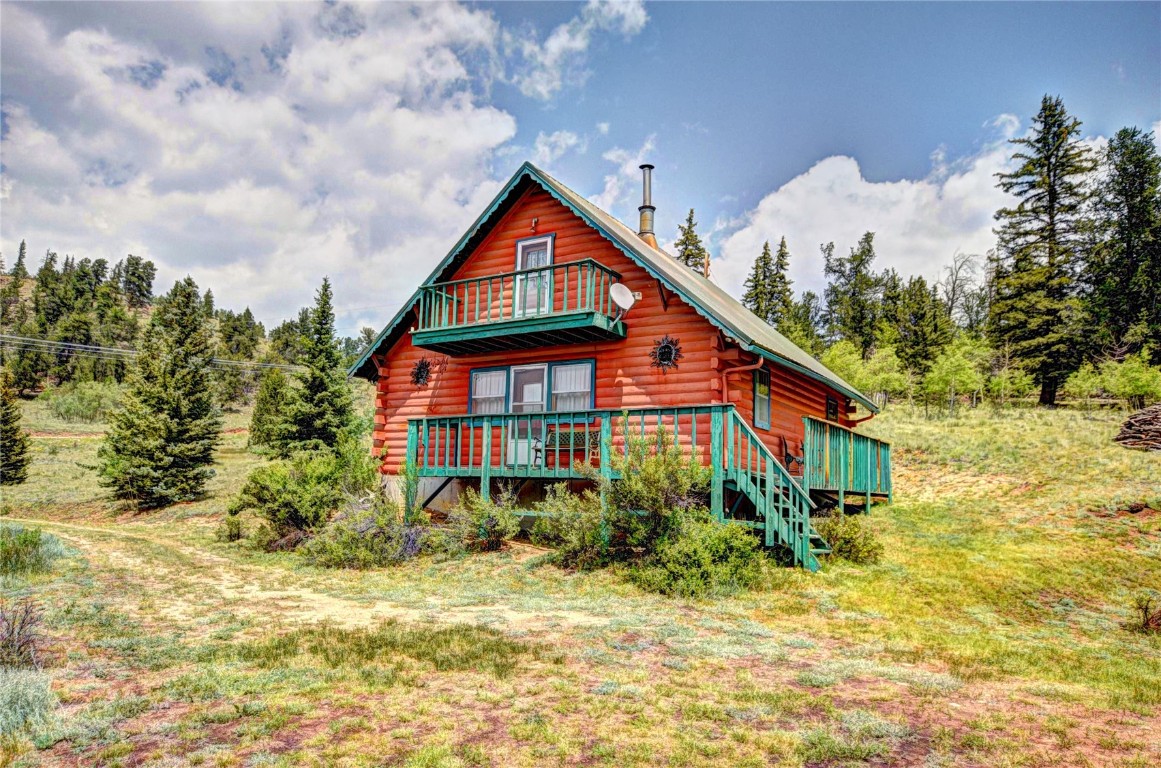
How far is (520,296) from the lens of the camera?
55.3ft

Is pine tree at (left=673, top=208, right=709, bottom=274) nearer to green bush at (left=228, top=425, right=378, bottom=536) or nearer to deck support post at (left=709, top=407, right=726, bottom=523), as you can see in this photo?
green bush at (left=228, top=425, right=378, bottom=536)

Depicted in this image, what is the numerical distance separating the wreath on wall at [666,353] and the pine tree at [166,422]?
21475mm

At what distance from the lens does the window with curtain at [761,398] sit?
15922 millimetres

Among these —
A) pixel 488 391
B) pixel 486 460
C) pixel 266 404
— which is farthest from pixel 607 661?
pixel 266 404

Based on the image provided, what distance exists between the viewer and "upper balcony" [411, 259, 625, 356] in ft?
48.4

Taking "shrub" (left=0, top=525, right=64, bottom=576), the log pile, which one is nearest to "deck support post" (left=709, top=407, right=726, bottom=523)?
"shrub" (left=0, top=525, right=64, bottom=576)

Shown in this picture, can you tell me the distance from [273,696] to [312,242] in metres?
28.3

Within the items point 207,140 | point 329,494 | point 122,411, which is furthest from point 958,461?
point 122,411

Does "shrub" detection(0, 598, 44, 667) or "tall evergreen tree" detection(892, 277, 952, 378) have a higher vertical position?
"tall evergreen tree" detection(892, 277, 952, 378)

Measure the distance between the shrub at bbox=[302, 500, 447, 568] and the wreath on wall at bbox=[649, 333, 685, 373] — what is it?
5912mm

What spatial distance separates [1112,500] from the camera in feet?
50.9

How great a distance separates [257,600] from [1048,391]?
45.0 m

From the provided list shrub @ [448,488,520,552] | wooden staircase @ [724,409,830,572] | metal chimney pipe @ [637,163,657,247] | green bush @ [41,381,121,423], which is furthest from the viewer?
green bush @ [41,381,121,423]

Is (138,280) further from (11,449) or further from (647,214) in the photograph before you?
(647,214)
